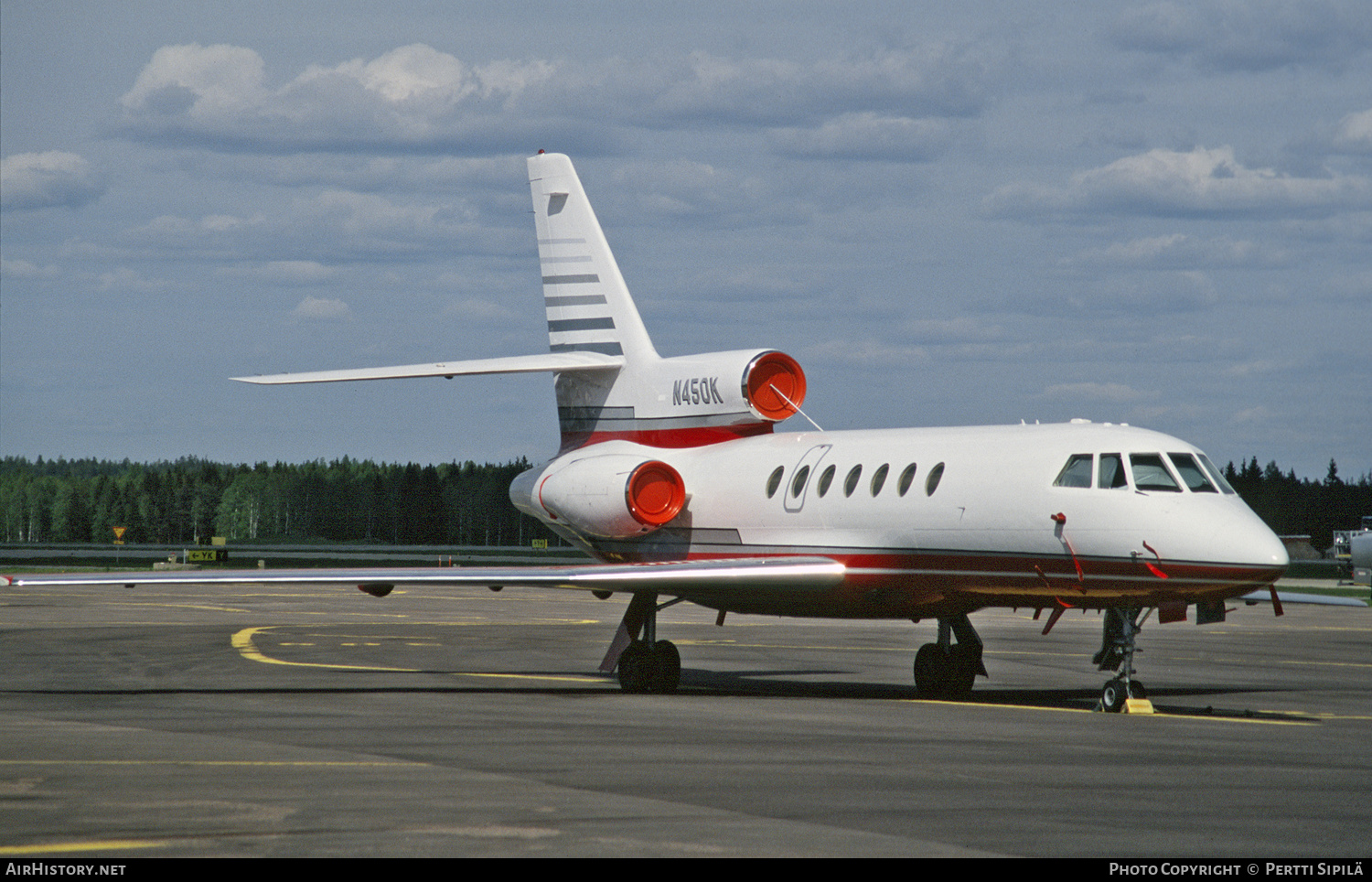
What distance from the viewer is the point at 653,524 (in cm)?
2538

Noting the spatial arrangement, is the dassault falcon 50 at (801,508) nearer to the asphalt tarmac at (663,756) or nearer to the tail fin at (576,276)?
the tail fin at (576,276)

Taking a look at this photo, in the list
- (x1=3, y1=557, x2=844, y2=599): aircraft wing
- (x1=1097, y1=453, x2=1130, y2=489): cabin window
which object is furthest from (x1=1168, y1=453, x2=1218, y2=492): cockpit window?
(x1=3, y1=557, x2=844, y2=599): aircraft wing

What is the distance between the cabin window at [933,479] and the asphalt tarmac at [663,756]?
270cm

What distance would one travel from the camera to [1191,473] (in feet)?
64.7

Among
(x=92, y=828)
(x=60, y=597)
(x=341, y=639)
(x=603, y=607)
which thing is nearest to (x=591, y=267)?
(x=341, y=639)

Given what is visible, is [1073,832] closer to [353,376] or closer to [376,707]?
[376,707]

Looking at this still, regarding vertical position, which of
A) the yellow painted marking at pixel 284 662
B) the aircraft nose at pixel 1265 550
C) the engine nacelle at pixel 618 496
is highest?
the engine nacelle at pixel 618 496

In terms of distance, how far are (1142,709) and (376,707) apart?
28.9ft

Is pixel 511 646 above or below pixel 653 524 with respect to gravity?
below

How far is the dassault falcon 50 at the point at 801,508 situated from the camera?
19.5 m

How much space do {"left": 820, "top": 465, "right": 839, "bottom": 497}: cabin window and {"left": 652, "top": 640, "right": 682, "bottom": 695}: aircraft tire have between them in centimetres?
297

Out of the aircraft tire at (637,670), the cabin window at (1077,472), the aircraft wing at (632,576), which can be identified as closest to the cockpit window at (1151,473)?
the cabin window at (1077,472)

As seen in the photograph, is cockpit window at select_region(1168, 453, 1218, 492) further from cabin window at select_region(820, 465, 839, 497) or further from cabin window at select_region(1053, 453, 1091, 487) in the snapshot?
cabin window at select_region(820, 465, 839, 497)

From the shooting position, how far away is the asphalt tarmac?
1039cm
